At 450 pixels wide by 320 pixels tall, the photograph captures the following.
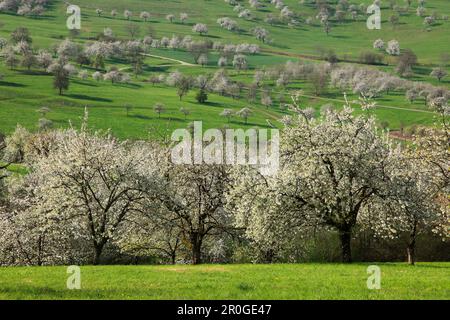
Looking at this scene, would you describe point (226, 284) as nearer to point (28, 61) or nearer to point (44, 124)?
point (44, 124)

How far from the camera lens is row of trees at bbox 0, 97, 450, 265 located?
3675cm

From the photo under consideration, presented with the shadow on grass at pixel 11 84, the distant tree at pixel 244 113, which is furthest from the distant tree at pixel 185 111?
the shadow on grass at pixel 11 84

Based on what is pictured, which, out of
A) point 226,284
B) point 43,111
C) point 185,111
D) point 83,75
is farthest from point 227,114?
point 226,284

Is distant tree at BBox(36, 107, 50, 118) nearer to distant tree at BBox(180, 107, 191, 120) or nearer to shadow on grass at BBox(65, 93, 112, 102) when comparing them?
shadow on grass at BBox(65, 93, 112, 102)

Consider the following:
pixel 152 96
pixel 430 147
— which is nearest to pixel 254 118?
pixel 152 96

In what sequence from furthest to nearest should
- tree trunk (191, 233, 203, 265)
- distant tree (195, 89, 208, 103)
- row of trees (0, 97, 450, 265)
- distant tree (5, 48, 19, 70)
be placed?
1. distant tree (5, 48, 19, 70)
2. distant tree (195, 89, 208, 103)
3. tree trunk (191, 233, 203, 265)
4. row of trees (0, 97, 450, 265)

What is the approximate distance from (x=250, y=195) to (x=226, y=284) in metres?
14.0

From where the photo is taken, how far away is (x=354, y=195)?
125ft

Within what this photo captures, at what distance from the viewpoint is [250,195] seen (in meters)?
38.5

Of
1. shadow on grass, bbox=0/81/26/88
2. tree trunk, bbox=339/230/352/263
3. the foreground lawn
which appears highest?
shadow on grass, bbox=0/81/26/88

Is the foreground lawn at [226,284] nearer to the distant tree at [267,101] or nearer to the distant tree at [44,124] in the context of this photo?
the distant tree at [44,124]

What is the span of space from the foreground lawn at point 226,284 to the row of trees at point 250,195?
6299 millimetres

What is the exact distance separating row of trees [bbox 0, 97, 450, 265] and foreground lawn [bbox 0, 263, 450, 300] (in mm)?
6299

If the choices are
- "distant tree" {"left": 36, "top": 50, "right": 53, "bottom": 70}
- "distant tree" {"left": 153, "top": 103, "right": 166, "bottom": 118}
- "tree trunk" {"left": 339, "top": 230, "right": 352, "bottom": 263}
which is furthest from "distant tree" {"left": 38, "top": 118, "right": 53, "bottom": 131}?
"tree trunk" {"left": 339, "top": 230, "right": 352, "bottom": 263}
